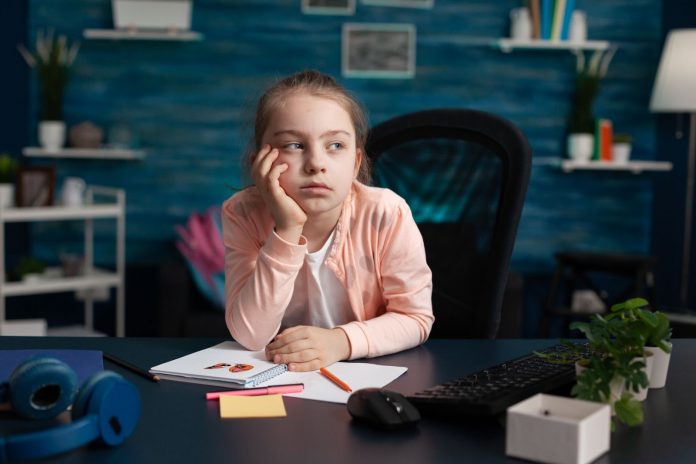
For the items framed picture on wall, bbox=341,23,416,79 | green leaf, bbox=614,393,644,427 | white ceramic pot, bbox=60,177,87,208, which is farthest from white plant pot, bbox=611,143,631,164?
green leaf, bbox=614,393,644,427

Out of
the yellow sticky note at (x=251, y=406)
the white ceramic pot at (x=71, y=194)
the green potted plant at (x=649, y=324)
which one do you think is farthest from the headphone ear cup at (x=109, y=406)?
the white ceramic pot at (x=71, y=194)

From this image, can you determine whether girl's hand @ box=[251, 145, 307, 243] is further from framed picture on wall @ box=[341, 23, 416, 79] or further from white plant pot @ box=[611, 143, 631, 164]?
white plant pot @ box=[611, 143, 631, 164]

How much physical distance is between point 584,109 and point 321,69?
1.30 metres

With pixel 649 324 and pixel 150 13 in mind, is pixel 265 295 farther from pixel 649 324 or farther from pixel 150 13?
pixel 150 13

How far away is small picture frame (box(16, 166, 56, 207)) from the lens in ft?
11.5

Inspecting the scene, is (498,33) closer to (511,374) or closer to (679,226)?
(679,226)

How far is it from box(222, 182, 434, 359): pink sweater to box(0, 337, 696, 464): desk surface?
0.94ft

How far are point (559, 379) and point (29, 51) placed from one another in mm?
3626

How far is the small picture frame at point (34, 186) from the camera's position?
3504 mm

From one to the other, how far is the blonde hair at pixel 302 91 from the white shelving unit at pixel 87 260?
2.15m

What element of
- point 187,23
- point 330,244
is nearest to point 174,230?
point 187,23

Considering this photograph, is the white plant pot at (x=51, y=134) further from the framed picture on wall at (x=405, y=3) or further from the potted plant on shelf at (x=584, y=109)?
the potted plant on shelf at (x=584, y=109)

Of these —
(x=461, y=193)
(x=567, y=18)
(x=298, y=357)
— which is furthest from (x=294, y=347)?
(x=567, y=18)

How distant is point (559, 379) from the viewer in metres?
1.01
